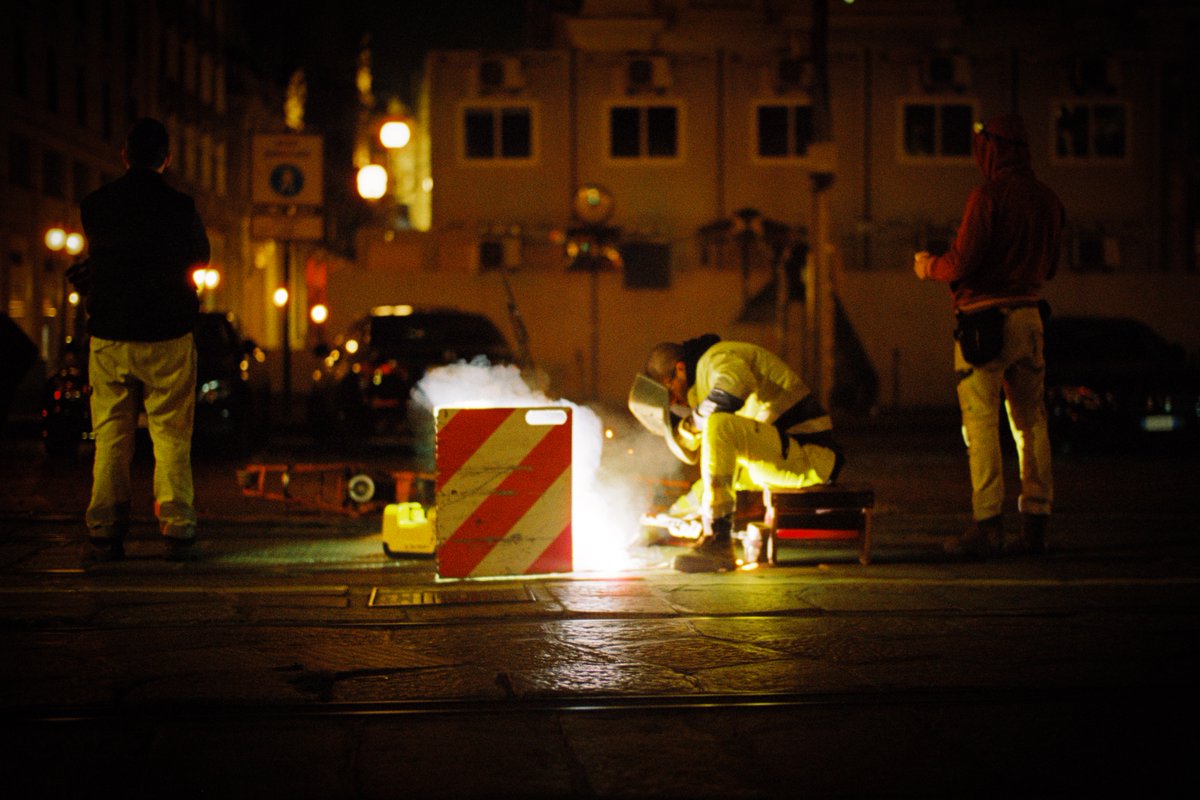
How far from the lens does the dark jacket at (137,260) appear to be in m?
6.86

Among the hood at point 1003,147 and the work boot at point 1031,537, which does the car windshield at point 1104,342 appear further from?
the work boot at point 1031,537

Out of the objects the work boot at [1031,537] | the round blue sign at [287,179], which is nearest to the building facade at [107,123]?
the round blue sign at [287,179]

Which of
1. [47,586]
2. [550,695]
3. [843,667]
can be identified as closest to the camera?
[550,695]

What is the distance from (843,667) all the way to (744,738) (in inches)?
37.0

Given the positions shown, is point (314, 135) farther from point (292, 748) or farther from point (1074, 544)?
point (292, 748)

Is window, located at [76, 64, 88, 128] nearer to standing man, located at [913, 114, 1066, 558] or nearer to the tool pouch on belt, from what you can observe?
standing man, located at [913, 114, 1066, 558]

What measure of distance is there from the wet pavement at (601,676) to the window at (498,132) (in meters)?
21.1

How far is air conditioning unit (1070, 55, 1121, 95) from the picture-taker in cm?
2764

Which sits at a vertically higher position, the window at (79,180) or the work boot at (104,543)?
the window at (79,180)

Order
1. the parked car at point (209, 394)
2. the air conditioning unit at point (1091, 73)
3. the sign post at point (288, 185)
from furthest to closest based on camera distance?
the air conditioning unit at point (1091, 73) → the sign post at point (288, 185) → the parked car at point (209, 394)

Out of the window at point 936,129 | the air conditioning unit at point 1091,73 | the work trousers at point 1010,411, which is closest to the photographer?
the work trousers at point 1010,411

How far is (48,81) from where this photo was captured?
32031 millimetres

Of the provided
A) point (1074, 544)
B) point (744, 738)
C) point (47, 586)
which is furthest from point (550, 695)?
point (1074, 544)

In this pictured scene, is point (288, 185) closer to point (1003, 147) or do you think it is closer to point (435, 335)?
point (435, 335)
